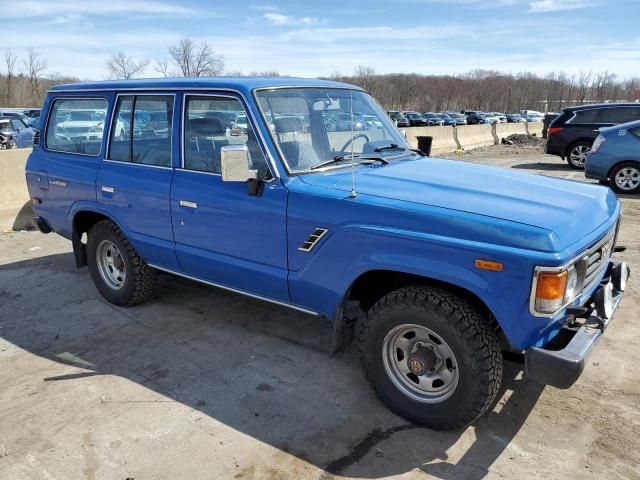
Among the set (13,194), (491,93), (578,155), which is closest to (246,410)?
(13,194)

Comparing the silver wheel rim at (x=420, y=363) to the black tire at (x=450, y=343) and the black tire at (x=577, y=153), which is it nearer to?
the black tire at (x=450, y=343)

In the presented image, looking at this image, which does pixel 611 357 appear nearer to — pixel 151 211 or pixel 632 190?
pixel 151 211

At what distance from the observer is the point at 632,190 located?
10.7 m

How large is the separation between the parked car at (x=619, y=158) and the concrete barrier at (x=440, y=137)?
25.2ft

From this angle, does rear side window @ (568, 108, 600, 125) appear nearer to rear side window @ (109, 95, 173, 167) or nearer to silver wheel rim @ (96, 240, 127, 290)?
rear side window @ (109, 95, 173, 167)

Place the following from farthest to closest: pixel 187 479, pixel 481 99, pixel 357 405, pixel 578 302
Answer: pixel 481 99 → pixel 357 405 → pixel 578 302 → pixel 187 479

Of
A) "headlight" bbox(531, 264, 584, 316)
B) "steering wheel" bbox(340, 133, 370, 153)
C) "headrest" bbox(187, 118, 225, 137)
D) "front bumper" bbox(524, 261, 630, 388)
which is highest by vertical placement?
"headrest" bbox(187, 118, 225, 137)

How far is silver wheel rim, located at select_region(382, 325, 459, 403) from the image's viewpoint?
3.11 m

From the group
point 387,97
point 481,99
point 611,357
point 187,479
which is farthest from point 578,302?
point 481,99

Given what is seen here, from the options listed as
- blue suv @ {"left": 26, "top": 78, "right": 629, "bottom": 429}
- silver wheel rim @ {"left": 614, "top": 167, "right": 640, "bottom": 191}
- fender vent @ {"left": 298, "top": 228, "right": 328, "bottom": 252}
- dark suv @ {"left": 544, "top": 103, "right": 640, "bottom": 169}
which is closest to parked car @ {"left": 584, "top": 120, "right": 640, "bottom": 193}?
silver wheel rim @ {"left": 614, "top": 167, "right": 640, "bottom": 191}

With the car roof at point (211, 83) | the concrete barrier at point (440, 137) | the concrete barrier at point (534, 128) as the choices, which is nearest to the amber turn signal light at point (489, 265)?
the car roof at point (211, 83)

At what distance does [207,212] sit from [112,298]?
182cm

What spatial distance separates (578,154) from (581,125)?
2.60 feet

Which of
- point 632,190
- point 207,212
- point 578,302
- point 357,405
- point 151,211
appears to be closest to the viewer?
point 578,302
